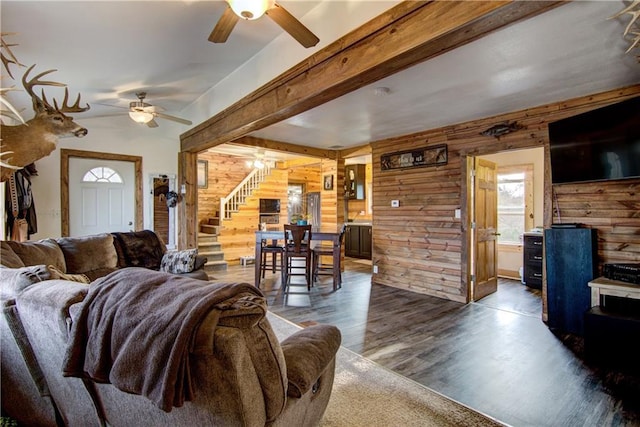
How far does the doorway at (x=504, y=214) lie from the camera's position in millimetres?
4582

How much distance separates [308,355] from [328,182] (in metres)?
6.06

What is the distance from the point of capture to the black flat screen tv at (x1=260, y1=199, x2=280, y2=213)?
8.30 meters

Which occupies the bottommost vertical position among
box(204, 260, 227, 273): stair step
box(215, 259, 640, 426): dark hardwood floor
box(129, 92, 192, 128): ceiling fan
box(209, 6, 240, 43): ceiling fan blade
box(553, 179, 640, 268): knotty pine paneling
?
box(215, 259, 640, 426): dark hardwood floor

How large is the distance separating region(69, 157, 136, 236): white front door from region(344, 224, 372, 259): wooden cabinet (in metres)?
4.88

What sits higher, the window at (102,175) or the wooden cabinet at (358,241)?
the window at (102,175)

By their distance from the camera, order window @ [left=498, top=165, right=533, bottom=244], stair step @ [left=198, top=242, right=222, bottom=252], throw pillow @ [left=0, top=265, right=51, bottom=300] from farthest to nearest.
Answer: stair step @ [left=198, top=242, right=222, bottom=252] < window @ [left=498, top=165, right=533, bottom=244] < throw pillow @ [left=0, top=265, right=51, bottom=300]

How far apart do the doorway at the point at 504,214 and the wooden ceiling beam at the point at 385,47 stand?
2882 mm

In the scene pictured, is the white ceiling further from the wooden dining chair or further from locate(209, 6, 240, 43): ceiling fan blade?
the wooden dining chair

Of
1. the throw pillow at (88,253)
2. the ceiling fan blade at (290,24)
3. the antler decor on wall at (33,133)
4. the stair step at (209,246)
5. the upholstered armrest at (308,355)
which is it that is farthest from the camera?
the stair step at (209,246)

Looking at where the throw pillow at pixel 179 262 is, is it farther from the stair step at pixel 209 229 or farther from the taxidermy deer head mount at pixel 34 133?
the stair step at pixel 209 229

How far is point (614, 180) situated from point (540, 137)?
876 millimetres

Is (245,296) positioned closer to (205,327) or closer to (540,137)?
(205,327)

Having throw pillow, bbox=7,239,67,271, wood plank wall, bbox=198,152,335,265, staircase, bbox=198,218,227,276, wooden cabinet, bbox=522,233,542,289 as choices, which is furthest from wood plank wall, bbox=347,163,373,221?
throw pillow, bbox=7,239,67,271

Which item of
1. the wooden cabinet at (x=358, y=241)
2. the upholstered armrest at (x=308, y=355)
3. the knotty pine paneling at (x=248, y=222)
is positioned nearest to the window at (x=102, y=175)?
the knotty pine paneling at (x=248, y=222)
